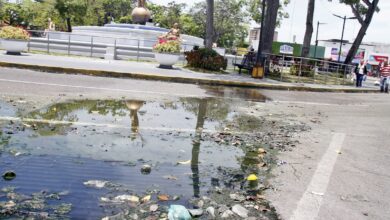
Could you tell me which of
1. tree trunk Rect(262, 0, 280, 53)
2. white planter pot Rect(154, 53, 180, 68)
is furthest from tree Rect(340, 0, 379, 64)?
white planter pot Rect(154, 53, 180, 68)

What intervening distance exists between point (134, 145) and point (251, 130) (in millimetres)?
2661

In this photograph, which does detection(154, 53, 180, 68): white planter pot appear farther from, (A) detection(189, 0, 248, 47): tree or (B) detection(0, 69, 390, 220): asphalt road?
(A) detection(189, 0, 248, 47): tree

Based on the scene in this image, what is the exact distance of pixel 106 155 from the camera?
17.3 feet

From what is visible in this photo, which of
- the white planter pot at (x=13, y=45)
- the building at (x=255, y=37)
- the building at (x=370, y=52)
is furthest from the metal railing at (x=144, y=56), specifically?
the building at (x=255, y=37)

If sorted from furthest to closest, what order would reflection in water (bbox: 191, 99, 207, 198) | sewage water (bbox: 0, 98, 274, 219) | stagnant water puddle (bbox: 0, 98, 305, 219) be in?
reflection in water (bbox: 191, 99, 207, 198) → sewage water (bbox: 0, 98, 274, 219) → stagnant water puddle (bbox: 0, 98, 305, 219)

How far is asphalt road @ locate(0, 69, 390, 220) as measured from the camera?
4152 millimetres

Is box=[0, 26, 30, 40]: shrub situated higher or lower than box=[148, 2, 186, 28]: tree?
lower

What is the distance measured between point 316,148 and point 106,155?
3384 mm

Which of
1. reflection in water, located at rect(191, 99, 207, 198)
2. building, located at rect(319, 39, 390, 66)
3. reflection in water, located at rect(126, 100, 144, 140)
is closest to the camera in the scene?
reflection in water, located at rect(191, 99, 207, 198)

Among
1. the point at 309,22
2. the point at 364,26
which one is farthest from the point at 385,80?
the point at 364,26

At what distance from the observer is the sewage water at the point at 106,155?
3.82m

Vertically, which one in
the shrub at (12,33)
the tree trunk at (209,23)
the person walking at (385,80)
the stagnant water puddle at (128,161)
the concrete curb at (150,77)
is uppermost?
the tree trunk at (209,23)

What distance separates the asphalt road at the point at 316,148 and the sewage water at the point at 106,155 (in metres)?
0.77

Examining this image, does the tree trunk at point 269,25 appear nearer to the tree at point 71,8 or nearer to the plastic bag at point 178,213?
the plastic bag at point 178,213
